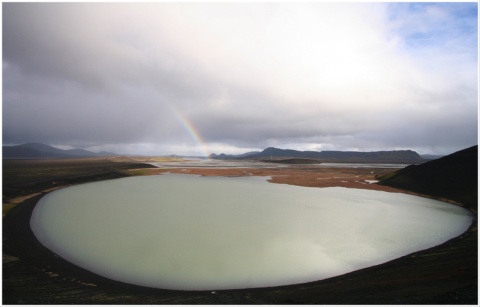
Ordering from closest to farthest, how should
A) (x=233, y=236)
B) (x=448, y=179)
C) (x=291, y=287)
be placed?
(x=291, y=287) → (x=233, y=236) → (x=448, y=179)

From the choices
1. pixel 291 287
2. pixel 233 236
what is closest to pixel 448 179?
pixel 233 236

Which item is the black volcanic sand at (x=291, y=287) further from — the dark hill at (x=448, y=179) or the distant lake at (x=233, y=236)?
the dark hill at (x=448, y=179)

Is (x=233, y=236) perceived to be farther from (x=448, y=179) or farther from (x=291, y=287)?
(x=448, y=179)

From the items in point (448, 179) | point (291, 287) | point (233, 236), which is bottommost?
point (291, 287)

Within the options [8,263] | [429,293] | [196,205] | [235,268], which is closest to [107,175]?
[196,205]

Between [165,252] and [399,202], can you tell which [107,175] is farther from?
[399,202]

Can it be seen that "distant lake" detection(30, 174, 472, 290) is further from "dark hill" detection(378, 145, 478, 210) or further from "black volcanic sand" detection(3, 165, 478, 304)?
"dark hill" detection(378, 145, 478, 210)
